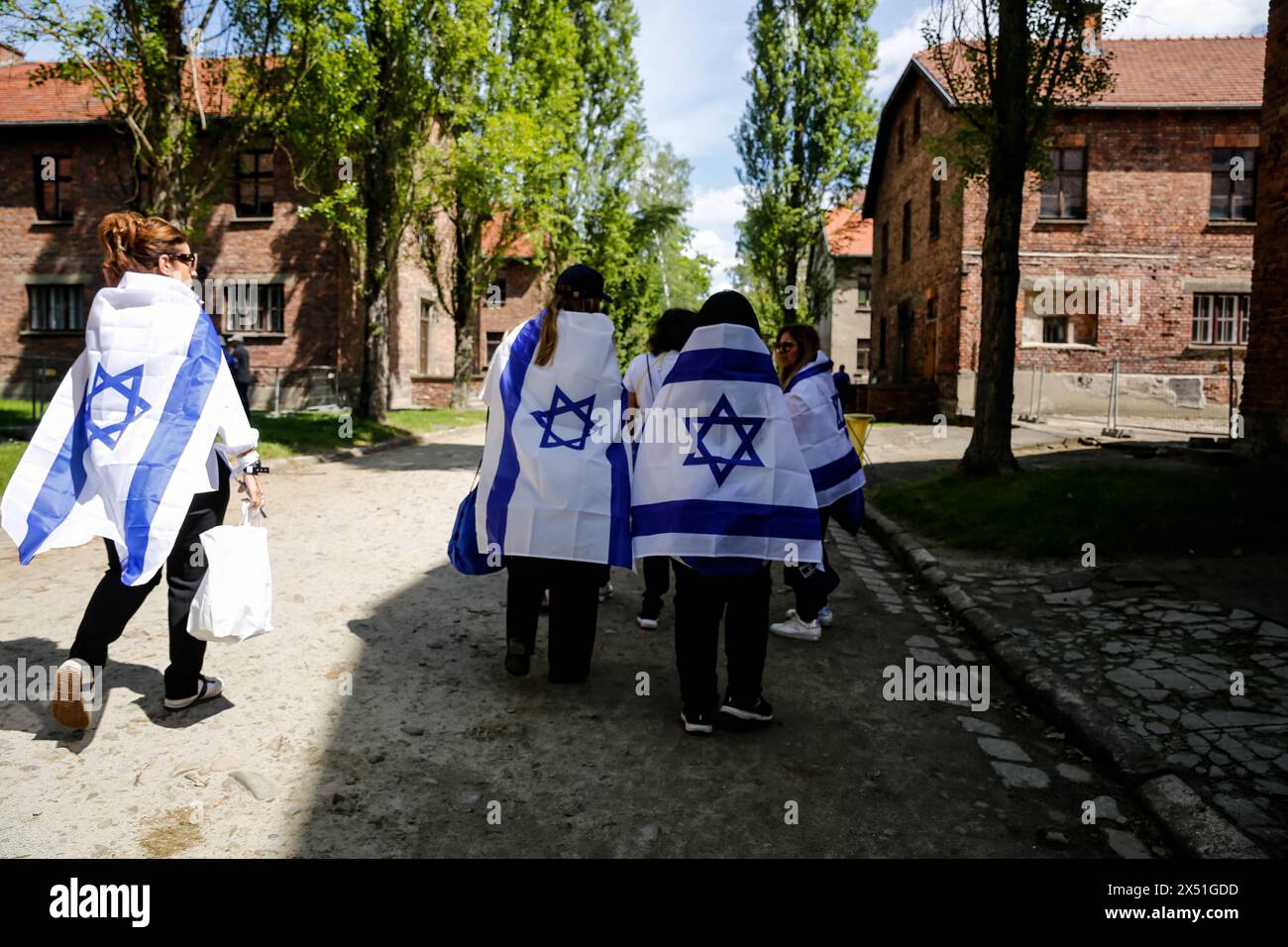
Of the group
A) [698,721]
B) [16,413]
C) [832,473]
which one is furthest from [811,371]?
[16,413]

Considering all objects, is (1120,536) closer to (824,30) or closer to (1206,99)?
(1206,99)

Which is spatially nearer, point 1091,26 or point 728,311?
point 728,311

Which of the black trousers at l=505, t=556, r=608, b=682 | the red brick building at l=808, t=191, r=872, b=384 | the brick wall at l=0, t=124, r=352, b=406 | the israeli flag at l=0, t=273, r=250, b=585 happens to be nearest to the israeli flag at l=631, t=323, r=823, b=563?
the black trousers at l=505, t=556, r=608, b=682

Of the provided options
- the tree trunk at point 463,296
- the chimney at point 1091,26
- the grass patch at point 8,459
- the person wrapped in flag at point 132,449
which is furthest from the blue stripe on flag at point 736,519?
the tree trunk at point 463,296

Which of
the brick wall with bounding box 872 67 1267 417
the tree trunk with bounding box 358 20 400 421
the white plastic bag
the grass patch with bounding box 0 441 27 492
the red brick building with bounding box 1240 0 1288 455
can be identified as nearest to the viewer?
the white plastic bag

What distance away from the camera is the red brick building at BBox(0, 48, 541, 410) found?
28219 mm

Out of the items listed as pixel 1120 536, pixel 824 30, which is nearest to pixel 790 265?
pixel 824 30

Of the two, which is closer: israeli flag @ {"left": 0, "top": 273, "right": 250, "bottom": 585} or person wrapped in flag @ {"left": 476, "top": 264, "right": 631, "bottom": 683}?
israeli flag @ {"left": 0, "top": 273, "right": 250, "bottom": 585}

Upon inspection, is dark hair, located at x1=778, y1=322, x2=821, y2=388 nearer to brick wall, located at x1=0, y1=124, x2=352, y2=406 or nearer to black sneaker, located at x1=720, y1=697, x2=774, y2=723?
black sneaker, located at x1=720, y1=697, x2=774, y2=723

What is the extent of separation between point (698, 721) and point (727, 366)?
155 cm

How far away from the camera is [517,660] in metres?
4.43

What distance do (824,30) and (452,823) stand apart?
113 feet

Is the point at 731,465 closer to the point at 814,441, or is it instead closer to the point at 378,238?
the point at 814,441
